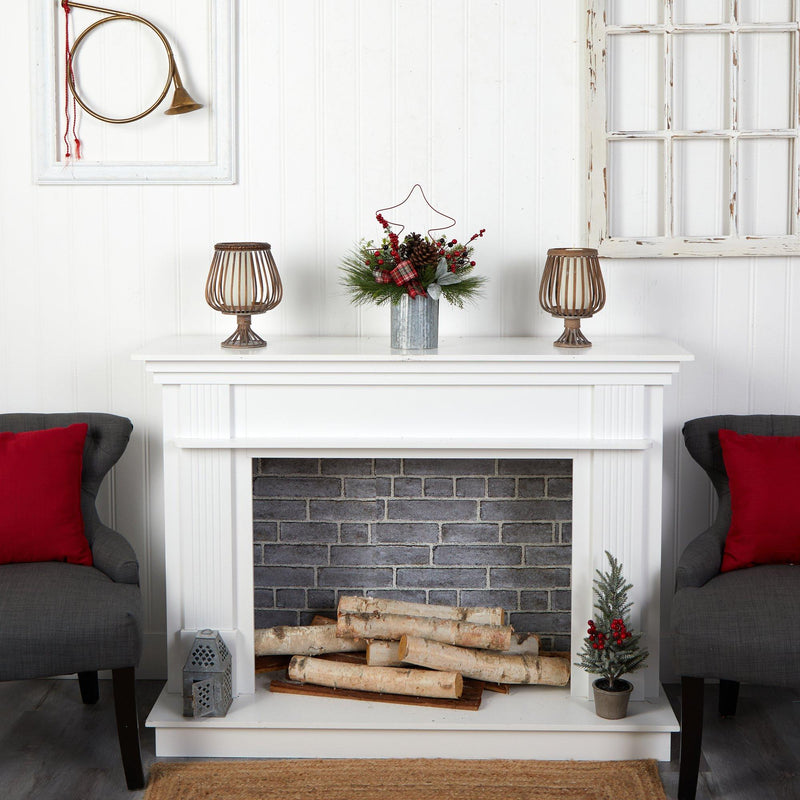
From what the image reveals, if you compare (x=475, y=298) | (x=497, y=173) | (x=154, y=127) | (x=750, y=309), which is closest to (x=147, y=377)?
(x=154, y=127)

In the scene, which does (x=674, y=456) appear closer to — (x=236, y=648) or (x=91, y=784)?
(x=236, y=648)

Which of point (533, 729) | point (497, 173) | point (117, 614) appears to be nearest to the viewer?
point (117, 614)

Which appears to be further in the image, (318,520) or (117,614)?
(318,520)

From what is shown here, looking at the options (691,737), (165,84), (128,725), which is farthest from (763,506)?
(165,84)

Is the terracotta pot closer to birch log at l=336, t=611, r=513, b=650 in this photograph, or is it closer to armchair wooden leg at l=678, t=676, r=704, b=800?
armchair wooden leg at l=678, t=676, r=704, b=800

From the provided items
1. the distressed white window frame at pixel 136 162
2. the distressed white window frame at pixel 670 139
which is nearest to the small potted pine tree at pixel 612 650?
the distressed white window frame at pixel 670 139

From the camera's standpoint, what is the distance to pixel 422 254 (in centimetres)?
268

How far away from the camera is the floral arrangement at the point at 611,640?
262cm

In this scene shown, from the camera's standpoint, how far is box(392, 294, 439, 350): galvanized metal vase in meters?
2.73

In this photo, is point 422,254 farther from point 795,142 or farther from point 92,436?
point 795,142

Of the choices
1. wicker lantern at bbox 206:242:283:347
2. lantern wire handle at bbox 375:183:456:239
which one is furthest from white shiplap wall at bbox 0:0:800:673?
wicker lantern at bbox 206:242:283:347

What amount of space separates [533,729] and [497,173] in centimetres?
163

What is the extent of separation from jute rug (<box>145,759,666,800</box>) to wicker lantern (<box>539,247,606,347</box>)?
1162mm

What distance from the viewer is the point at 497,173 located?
9.81ft
